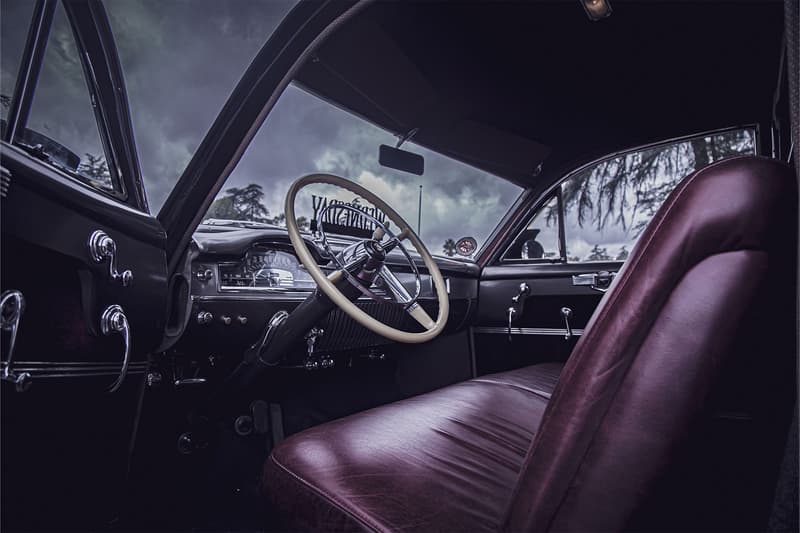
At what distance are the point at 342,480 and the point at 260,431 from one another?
1.07m

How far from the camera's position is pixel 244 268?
1586 millimetres

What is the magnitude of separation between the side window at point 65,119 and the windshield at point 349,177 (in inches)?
14.5

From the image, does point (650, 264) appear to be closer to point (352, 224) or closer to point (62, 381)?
point (62, 381)

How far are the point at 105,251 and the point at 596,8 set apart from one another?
72.5 inches

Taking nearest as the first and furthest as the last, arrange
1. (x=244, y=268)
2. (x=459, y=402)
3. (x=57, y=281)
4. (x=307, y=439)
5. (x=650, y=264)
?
1. (x=650, y=264)
2. (x=57, y=281)
3. (x=307, y=439)
4. (x=459, y=402)
5. (x=244, y=268)

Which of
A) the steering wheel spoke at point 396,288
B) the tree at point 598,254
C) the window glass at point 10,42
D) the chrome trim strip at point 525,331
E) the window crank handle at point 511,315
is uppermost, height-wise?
the window glass at point 10,42

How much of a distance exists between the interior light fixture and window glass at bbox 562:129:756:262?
3.29ft

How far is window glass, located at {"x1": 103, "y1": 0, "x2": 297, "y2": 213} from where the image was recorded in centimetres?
118

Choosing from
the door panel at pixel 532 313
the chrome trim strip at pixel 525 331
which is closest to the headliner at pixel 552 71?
the door panel at pixel 532 313

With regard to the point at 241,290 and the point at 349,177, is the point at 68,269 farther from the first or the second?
the point at 349,177

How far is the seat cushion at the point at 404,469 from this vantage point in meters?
0.77

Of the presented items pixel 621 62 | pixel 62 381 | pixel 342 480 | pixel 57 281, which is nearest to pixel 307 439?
pixel 342 480

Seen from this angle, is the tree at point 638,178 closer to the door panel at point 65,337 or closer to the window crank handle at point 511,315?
the window crank handle at point 511,315

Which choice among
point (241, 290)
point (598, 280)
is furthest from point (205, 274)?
point (598, 280)
